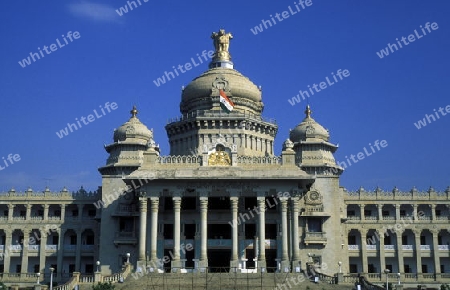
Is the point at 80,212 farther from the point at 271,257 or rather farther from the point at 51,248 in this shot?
the point at 271,257

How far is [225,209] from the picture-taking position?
63.0 meters

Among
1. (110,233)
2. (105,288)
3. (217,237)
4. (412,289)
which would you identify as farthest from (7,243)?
(412,289)

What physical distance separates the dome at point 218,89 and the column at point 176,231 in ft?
58.0

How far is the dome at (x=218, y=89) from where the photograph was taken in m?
73.1

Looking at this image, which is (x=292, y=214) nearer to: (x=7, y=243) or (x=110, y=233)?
(x=110, y=233)

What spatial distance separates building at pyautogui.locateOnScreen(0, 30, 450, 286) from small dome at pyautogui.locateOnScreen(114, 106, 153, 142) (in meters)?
0.14

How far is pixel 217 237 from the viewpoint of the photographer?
206 feet

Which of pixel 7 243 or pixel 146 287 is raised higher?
pixel 7 243

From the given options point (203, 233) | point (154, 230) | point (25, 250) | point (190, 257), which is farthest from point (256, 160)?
point (25, 250)

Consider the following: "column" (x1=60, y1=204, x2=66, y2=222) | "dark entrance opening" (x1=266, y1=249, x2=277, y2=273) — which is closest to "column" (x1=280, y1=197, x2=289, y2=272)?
"dark entrance opening" (x1=266, y1=249, x2=277, y2=273)

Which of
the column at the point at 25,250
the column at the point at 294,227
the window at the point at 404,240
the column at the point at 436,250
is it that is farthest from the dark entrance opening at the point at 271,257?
the column at the point at 25,250

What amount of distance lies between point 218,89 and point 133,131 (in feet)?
38.0

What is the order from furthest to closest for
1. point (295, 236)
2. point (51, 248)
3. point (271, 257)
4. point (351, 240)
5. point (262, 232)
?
point (351, 240) → point (51, 248) → point (271, 257) → point (295, 236) → point (262, 232)

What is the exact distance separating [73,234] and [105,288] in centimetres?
3422
